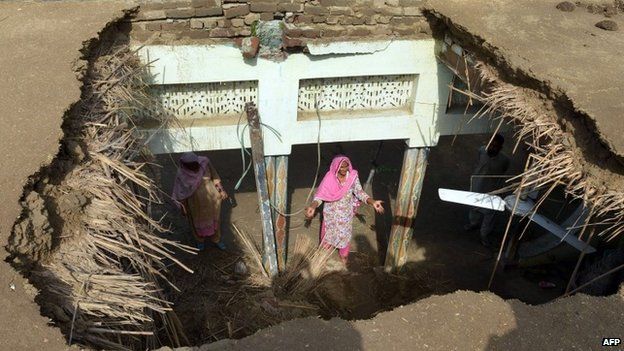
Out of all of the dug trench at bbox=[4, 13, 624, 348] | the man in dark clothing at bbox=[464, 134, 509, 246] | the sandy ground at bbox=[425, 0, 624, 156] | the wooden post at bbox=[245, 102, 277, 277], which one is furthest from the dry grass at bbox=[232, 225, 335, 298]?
the sandy ground at bbox=[425, 0, 624, 156]

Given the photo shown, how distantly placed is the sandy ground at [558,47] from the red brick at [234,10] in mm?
Result: 1535

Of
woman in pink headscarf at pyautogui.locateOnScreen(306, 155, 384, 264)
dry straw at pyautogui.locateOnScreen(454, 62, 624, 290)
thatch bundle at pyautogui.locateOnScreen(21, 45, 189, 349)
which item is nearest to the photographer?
thatch bundle at pyautogui.locateOnScreen(21, 45, 189, 349)

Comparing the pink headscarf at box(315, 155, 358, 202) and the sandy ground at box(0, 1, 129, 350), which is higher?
the sandy ground at box(0, 1, 129, 350)

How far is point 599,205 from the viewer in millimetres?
2812

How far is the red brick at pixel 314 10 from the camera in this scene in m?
4.14

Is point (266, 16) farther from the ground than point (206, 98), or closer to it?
farther from the ground

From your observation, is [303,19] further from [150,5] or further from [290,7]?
[150,5]

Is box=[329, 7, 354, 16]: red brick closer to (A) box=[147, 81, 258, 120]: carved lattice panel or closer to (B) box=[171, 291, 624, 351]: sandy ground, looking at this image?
(A) box=[147, 81, 258, 120]: carved lattice panel

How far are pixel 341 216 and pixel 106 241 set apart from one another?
307cm

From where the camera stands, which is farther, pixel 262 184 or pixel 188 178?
pixel 188 178

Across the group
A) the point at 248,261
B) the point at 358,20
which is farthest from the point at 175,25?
the point at 248,261

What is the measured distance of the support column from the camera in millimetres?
4941

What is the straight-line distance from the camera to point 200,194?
5.48 metres

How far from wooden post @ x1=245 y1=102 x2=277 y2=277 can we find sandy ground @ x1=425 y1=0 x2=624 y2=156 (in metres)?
1.77
